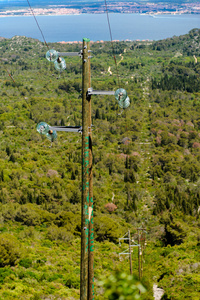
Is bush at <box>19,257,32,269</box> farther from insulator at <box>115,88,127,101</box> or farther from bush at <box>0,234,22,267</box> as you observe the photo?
insulator at <box>115,88,127,101</box>

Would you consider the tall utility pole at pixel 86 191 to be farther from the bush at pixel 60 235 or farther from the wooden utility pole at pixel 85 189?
the bush at pixel 60 235

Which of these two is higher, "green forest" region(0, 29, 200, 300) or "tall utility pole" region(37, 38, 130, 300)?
"tall utility pole" region(37, 38, 130, 300)

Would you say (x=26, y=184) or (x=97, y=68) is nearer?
(x=26, y=184)

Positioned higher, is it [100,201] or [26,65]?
[26,65]

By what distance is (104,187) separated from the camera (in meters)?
44.1

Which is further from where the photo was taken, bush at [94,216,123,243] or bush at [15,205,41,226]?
bush at [15,205,41,226]

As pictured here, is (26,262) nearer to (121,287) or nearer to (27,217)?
(27,217)

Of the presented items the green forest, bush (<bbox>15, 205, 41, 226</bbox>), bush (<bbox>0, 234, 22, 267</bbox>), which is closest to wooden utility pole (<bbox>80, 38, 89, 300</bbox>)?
the green forest

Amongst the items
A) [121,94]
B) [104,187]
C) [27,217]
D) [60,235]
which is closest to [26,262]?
[60,235]

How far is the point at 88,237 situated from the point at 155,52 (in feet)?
513

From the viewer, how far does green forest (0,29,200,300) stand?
19891mm

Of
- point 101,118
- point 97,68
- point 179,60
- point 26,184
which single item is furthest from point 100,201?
point 179,60

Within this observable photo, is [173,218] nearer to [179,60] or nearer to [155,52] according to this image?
[179,60]

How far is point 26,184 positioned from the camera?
4159cm
